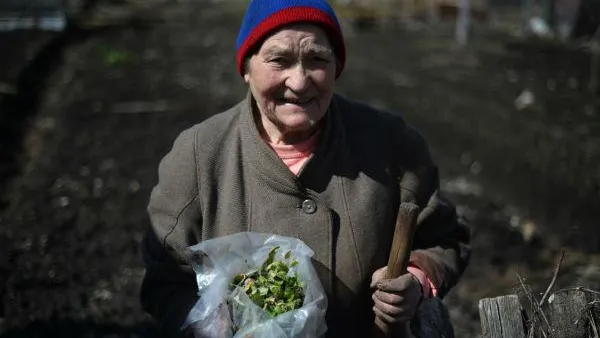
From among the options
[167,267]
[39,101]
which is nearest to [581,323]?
[167,267]

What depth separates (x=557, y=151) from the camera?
860 cm

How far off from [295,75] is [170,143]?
260 inches

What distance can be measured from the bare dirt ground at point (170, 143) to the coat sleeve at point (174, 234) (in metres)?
2.33

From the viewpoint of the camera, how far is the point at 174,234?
2990mm

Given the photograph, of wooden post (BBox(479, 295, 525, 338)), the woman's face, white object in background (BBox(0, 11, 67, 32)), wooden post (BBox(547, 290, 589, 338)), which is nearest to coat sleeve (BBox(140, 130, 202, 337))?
the woman's face

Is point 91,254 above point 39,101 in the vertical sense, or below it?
above

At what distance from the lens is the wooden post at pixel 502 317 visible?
274 cm

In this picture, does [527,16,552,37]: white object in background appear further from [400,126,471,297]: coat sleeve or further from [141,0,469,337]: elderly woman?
[141,0,469,337]: elderly woman

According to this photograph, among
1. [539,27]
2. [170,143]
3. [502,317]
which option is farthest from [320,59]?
[539,27]

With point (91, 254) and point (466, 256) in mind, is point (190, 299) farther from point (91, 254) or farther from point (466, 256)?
point (91, 254)

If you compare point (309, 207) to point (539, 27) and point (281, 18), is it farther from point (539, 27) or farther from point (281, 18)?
point (539, 27)

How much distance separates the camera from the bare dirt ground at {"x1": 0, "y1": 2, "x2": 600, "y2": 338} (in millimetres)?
5914

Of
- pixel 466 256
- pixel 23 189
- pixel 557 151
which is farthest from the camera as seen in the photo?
pixel 557 151

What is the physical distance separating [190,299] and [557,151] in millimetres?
6252
